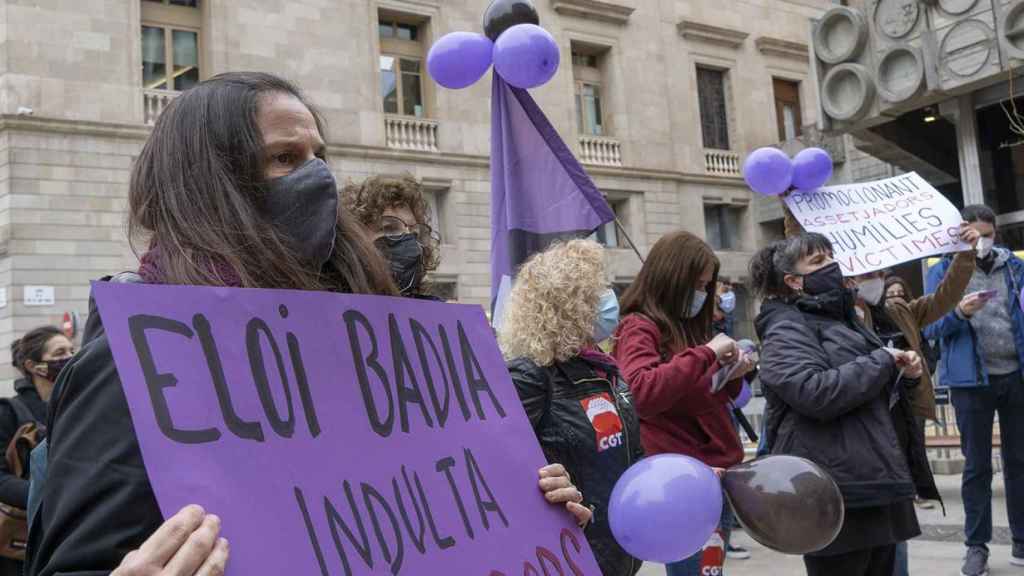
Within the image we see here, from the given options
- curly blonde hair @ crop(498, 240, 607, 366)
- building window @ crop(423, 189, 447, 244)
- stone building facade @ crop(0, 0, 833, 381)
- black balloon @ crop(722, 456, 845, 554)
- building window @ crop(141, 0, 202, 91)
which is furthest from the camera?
building window @ crop(423, 189, 447, 244)

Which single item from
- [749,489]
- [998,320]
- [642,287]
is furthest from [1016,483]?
[749,489]

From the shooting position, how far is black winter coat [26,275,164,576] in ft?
3.32

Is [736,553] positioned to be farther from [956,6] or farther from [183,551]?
[956,6]

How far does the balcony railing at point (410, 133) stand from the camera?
1938 centimetres

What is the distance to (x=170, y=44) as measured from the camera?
57.7ft

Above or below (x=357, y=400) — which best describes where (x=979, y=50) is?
above

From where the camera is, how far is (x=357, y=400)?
1.32m

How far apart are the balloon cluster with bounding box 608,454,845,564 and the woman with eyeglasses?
Result: 1.06 m

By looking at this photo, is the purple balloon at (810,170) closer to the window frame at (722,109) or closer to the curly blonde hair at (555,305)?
the curly blonde hair at (555,305)

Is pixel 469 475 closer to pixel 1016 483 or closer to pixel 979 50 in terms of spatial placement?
pixel 1016 483

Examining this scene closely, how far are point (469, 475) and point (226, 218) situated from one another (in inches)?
21.9

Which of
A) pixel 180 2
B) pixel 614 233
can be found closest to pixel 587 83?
pixel 614 233

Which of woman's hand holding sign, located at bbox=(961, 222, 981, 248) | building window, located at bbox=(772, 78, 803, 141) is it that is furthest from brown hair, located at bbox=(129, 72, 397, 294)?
building window, located at bbox=(772, 78, 803, 141)

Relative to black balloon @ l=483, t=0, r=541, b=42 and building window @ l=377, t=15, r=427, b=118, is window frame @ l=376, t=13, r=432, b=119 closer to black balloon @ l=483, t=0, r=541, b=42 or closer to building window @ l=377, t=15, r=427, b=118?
building window @ l=377, t=15, r=427, b=118
